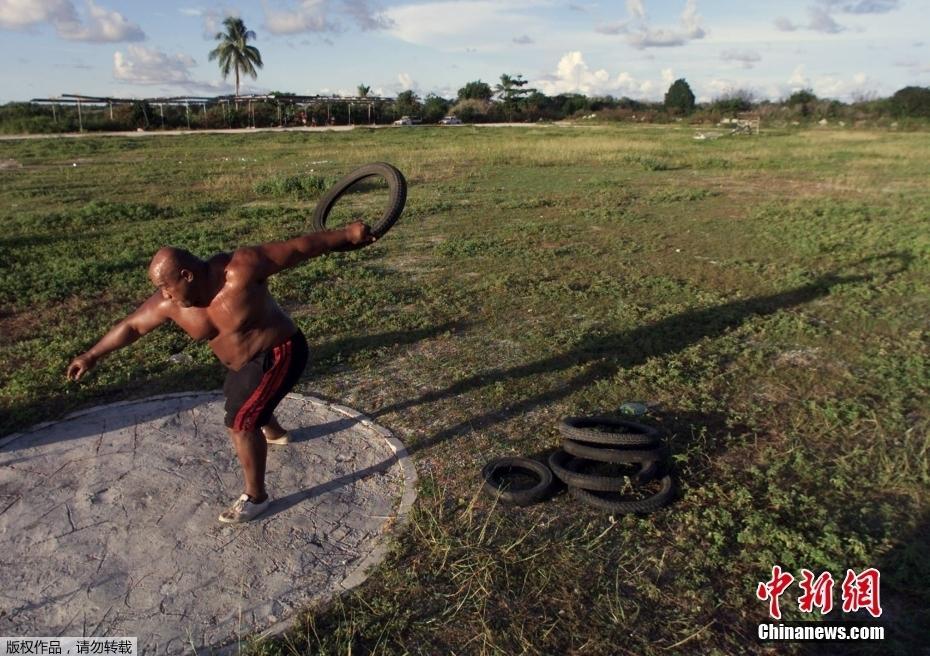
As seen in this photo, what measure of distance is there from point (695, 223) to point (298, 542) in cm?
1055

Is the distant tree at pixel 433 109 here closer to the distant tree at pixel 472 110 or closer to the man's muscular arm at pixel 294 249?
the distant tree at pixel 472 110

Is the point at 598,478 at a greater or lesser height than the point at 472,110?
lesser

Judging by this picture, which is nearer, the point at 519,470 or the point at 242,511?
the point at 242,511

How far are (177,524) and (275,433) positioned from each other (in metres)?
0.99

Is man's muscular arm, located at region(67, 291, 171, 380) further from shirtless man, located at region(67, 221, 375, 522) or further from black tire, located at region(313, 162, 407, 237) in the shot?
black tire, located at region(313, 162, 407, 237)

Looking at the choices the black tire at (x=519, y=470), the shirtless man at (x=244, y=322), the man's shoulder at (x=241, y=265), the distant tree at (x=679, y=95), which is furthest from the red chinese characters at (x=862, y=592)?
the distant tree at (x=679, y=95)

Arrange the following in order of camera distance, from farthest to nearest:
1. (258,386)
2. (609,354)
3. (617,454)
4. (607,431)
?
(609,354)
(607,431)
(617,454)
(258,386)

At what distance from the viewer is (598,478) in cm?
403

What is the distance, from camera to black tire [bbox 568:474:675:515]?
3854 millimetres

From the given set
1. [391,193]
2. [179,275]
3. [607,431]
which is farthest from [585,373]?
[179,275]

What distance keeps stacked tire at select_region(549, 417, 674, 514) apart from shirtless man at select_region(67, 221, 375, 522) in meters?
1.78

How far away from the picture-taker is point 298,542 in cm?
362

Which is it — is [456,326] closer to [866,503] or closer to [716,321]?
[716,321]

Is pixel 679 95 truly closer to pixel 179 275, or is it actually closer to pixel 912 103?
pixel 912 103
